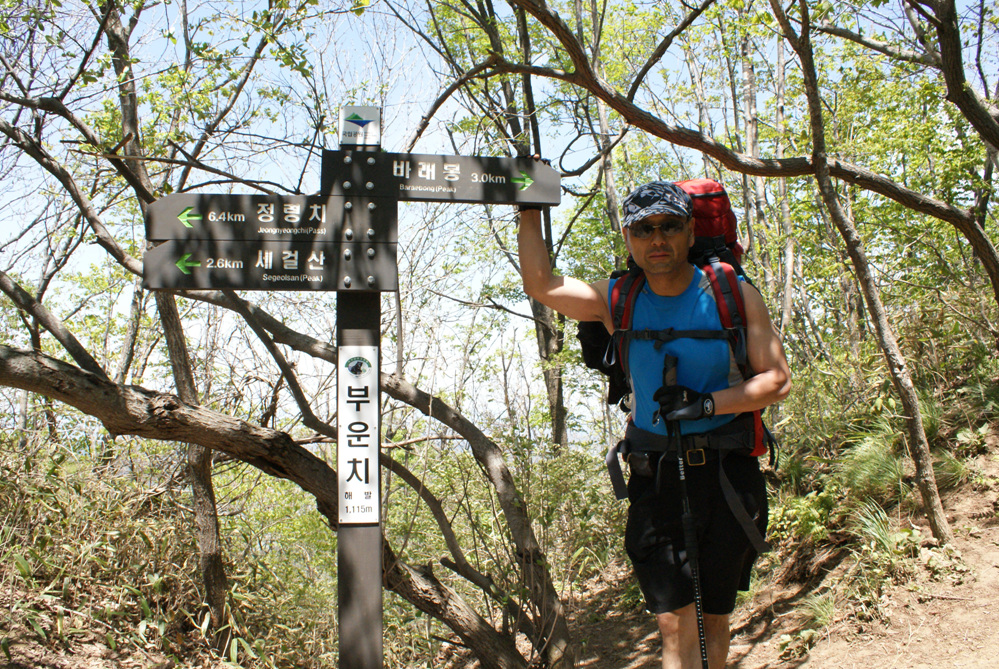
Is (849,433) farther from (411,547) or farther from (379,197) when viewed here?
(379,197)

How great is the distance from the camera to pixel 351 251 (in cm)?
300

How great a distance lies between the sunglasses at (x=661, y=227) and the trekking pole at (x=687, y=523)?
43 centimetres

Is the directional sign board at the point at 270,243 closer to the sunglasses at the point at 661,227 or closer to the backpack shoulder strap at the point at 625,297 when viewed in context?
the backpack shoulder strap at the point at 625,297

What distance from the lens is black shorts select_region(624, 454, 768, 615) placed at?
2.42 meters

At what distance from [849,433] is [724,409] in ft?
14.9

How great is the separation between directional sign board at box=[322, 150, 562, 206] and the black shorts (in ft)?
4.19

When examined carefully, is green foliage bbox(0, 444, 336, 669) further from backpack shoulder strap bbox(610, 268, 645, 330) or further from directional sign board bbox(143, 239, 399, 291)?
backpack shoulder strap bbox(610, 268, 645, 330)

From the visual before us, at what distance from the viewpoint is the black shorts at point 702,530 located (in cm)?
242

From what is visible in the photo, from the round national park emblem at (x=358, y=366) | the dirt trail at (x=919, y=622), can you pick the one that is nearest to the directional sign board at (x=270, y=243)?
the round national park emblem at (x=358, y=366)

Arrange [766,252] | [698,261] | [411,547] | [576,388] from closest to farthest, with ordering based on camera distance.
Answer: [698,261], [411,547], [766,252], [576,388]

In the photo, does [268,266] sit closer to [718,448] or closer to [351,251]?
[351,251]

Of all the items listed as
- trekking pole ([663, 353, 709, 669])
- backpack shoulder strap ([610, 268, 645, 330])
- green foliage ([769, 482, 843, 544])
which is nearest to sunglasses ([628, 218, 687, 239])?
backpack shoulder strap ([610, 268, 645, 330])

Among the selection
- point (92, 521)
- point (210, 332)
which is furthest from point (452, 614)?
point (210, 332)

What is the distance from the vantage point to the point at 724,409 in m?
2.37
